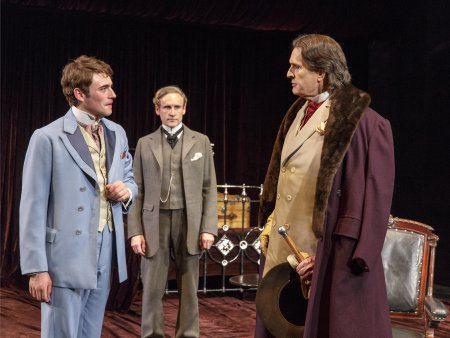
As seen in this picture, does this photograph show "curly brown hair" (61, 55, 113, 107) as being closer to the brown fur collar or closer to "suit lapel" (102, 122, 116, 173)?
"suit lapel" (102, 122, 116, 173)

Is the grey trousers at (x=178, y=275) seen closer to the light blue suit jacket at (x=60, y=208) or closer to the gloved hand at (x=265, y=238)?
the gloved hand at (x=265, y=238)

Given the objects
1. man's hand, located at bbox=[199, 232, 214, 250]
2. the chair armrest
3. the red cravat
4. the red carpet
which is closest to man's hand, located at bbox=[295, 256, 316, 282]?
the red cravat

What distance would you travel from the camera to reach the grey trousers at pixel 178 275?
4.39 meters

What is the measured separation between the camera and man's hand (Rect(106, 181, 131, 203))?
2.87 m

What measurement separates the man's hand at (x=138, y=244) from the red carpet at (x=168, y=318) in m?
0.95

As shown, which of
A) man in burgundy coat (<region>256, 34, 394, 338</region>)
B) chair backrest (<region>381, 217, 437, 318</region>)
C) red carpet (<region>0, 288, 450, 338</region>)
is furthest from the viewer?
red carpet (<region>0, 288, 450, 338</region>)

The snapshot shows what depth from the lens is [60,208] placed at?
2.73m

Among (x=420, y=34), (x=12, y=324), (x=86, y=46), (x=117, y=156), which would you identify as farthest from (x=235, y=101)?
(x=117, y=156)

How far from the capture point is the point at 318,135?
2.81m

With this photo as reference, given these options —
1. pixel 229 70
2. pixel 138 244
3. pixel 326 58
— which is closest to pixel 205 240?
pixel 138 244

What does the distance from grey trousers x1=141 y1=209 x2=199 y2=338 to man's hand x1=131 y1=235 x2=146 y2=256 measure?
0.37 ft

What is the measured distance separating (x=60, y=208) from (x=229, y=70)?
6919mm

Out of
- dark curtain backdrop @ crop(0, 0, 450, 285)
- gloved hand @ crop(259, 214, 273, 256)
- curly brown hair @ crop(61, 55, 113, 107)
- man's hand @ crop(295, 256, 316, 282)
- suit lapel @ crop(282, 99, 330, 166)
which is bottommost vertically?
man's hand @ crop(295, 256, 316, 282)

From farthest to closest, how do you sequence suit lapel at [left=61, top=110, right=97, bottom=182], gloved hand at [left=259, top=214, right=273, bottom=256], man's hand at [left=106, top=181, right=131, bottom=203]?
gloved hand at [left=259, top=214, right=273, bottom=256]
man's hand at [left=106, top=181, right=131, bottom=203]
suit lapel at [left=61, top=110, right=97, bottom=182]
